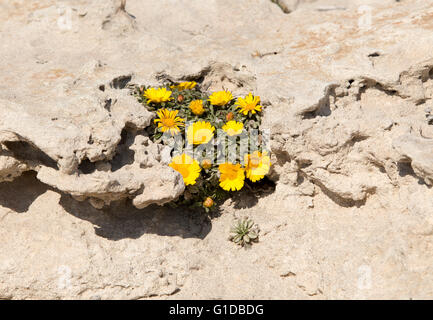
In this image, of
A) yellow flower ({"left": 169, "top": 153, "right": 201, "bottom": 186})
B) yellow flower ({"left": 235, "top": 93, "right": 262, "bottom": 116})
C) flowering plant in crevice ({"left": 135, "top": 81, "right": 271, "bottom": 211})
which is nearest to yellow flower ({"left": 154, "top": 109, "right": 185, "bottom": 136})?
flowering plant in crevice ({"left": 135, "top": 81, "right": 271, "bottom": 211})

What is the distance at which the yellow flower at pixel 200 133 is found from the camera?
4.79 meters

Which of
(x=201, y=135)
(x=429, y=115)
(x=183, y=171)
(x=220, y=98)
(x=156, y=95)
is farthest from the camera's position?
(x=220, y=98)

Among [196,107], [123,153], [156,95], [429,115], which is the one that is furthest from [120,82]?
[429,115]

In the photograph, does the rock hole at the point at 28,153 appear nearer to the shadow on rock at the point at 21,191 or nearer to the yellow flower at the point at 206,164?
the shadow on rock at the point at 21,191

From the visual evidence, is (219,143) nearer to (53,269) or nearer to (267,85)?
(267,85)

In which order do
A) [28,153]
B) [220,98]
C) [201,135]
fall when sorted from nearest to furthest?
1. [28,153]
2. [201,135]
3. [220,98]

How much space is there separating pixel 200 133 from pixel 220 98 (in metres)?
0.50

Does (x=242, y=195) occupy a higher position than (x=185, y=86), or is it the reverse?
(x=185, y=86)

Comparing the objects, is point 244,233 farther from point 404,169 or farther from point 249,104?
point 404,169

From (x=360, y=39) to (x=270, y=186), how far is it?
81.1 inches

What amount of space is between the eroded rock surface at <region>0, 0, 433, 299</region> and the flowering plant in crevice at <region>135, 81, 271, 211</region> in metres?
0.17

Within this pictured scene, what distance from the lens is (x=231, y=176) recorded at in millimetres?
4730

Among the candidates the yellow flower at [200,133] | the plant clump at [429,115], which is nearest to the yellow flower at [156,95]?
the yellow flower at [200,133]

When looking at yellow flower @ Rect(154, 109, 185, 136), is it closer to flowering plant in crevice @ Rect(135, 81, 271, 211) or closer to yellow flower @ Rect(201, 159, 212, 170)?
flowering plant in crevice @ Rect(135, 81, 271, 211)
